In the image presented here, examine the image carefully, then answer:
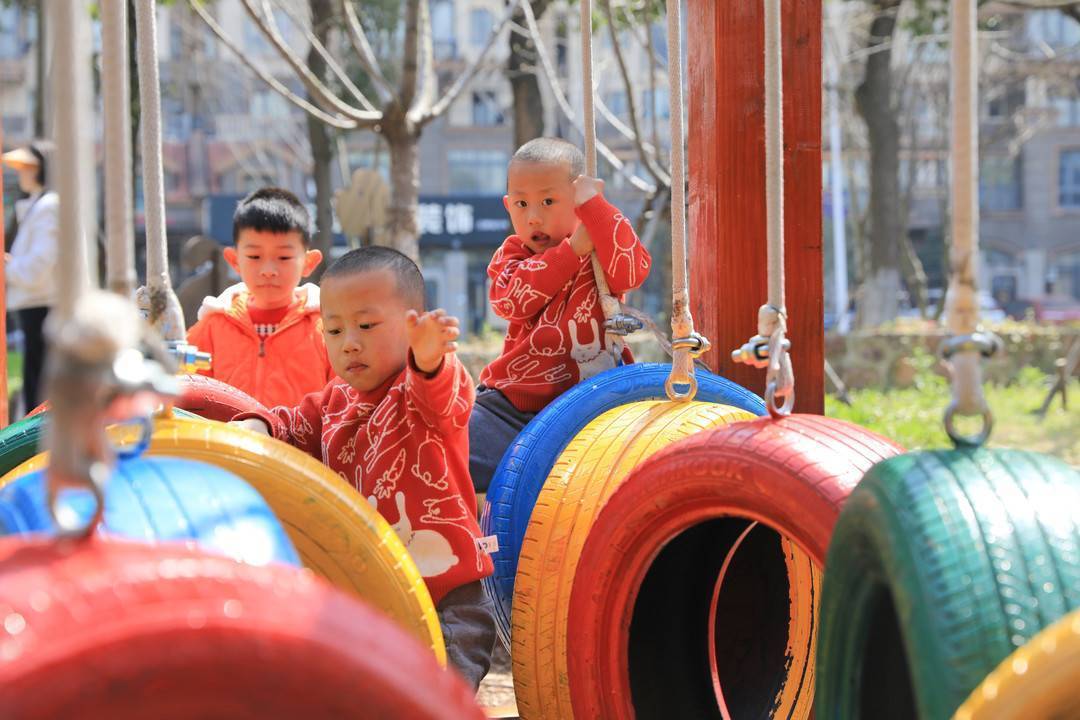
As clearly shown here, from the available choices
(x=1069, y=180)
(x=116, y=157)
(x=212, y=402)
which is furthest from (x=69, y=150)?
(x=1069, y=180)

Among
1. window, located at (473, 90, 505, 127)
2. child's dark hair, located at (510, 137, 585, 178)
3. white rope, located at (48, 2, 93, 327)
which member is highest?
window, located at (473, 90, 505, 127)

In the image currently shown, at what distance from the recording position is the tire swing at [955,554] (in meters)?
1.08

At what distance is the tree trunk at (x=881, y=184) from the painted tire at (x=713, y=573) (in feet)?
40.2

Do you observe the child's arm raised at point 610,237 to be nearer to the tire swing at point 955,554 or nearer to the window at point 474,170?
the tire swing at point 955,554

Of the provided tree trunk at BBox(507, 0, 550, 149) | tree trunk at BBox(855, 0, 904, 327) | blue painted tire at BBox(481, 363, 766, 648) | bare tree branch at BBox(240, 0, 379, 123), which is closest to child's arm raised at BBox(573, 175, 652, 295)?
blue painted tire at BBox(481, 363, 766, 648)

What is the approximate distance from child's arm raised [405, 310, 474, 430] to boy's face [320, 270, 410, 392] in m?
0.16

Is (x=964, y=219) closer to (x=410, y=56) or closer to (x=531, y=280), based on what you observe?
(x=531, y=280)

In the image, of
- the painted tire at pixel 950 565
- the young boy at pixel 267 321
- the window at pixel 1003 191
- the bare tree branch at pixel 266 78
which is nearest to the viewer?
the painted tire at pixel 950 565

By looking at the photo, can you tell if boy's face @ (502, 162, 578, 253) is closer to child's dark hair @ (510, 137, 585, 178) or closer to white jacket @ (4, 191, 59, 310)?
child's dark hair @ (510, 137, 585, 178)

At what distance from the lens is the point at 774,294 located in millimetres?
1600

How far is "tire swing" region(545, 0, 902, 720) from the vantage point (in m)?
1.45

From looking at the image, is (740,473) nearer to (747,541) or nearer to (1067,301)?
(747,541)

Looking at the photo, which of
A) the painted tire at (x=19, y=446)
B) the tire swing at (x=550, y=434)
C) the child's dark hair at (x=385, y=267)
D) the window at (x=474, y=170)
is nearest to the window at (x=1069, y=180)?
the window at (x=474, y=170)

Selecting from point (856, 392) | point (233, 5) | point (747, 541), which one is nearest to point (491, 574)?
point (747, 541)
